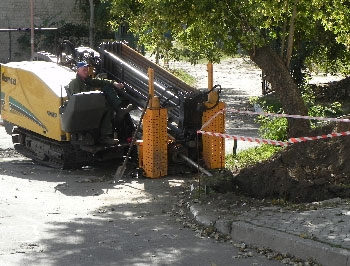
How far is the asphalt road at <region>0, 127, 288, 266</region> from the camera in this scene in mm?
7742

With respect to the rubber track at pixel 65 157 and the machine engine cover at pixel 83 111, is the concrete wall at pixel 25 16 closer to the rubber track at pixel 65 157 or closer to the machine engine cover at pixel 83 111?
the rubber track at pixel 65 157

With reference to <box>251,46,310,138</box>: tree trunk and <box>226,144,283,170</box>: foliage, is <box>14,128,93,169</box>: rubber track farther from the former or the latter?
<box>251,46,310,138</box>: tree trunk

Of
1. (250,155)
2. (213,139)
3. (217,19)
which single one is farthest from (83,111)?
(250,155)

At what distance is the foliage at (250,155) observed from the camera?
530 inches

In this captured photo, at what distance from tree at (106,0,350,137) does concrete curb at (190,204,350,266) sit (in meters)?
4.37

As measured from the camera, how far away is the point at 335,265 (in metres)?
7.07

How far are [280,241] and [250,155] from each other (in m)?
6.35

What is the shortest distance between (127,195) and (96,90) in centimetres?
265

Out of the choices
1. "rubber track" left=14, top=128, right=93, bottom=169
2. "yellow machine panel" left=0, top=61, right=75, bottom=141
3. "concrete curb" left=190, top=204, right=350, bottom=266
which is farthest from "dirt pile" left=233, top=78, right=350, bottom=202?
"yellow machine panel" left=0, top=61, right=75, bottom=141

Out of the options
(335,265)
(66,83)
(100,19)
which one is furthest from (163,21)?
(100,19)

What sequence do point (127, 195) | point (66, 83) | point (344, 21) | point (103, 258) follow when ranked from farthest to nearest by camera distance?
point (66, 83), point (344, 21), point (127, 195), point (103, 258)

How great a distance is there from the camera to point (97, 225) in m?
9.30

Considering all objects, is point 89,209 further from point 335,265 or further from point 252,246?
point 335,265

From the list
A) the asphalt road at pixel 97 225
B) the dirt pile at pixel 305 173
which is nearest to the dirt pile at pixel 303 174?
the dirt pile at pixel 305 173
